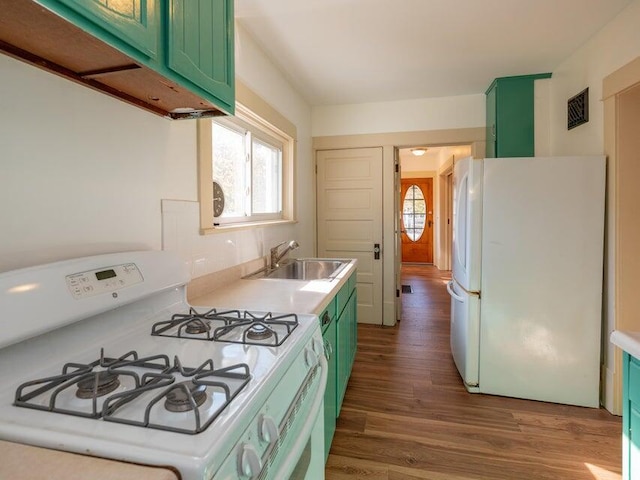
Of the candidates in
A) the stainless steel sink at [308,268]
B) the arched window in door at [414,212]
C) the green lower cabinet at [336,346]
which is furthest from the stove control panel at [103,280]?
the arched window in door at [414,212]

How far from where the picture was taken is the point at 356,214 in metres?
3.75

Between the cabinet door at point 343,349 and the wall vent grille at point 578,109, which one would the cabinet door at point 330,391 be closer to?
the cabinet door at point 343,349

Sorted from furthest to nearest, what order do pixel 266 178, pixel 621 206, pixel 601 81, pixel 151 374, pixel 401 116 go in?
pixel 401 116, pixel 266 178, pixel 601 81, pixel 621 206, pixel 151 374

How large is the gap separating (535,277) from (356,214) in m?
1.88

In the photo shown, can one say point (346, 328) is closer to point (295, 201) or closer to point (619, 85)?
point (295, 201)

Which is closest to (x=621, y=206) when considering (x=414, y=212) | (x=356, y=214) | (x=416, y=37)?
(x=416, y=37)

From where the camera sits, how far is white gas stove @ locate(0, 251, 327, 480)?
570mm

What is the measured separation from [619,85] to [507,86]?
1.08 meters

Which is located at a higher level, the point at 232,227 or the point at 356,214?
the point at 356,214

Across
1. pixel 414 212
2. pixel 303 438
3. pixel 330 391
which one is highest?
pixel 414 212

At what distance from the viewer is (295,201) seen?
3145mm

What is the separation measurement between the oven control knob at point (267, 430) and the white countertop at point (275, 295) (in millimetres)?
626

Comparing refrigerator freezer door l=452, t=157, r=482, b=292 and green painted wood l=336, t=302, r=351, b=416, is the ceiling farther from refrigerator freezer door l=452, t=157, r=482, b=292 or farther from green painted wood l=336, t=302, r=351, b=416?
green painted wood l=336, t=302, r=351, b=416

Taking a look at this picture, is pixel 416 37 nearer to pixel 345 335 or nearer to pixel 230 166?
pixel 230 166
